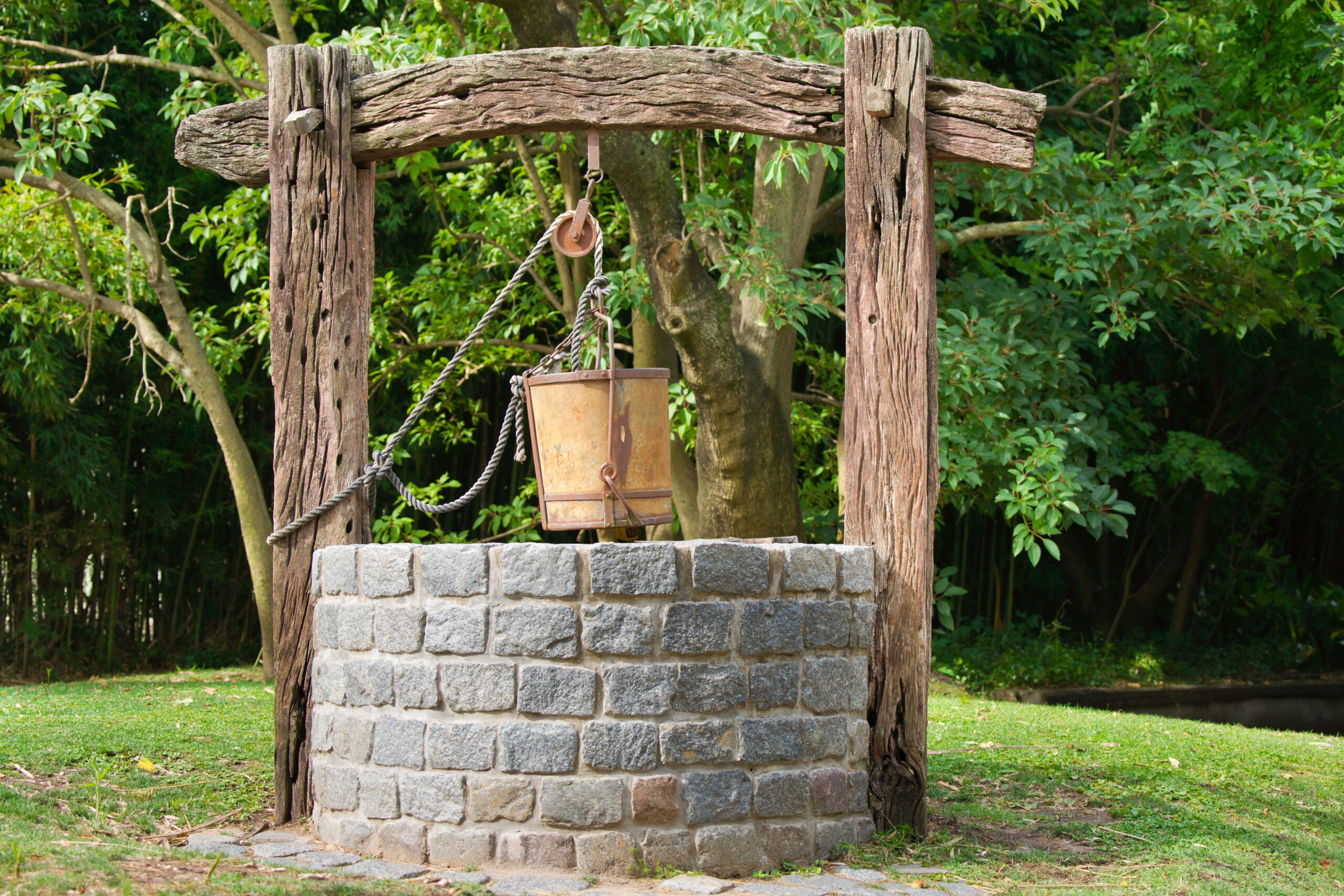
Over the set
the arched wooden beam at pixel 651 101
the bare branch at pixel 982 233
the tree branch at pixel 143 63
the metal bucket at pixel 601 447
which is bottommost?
the metal bucket at pixel 601 447

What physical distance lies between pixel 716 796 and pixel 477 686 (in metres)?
0.80

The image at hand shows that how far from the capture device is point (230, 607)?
993 cm

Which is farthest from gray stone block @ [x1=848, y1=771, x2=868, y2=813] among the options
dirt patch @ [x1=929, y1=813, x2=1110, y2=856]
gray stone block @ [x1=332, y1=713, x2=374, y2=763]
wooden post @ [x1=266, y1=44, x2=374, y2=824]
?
wooden post @ [x1=266, y1=44, x2=374, y2=824]

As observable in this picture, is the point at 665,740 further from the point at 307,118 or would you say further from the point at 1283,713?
the point at 1283,713

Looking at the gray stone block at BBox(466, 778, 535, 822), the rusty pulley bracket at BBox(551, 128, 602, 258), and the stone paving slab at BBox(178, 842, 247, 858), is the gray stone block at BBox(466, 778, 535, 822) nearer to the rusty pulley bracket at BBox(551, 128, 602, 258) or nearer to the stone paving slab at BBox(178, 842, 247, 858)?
the stone paving slab at BBox(178, 842, 247, 858)

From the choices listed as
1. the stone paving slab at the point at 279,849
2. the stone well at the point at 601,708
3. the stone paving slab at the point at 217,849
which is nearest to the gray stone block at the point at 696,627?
the stone well at the point at 601,708

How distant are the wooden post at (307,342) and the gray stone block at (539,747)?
100cm

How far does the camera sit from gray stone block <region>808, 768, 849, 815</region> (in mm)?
3803

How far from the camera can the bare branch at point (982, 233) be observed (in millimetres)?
6750

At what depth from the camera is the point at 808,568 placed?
3.81 m

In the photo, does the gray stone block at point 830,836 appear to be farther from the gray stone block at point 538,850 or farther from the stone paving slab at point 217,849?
the stone paving slab at point 217,849

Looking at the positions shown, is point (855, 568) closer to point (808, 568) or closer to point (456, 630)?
point (808, 568)

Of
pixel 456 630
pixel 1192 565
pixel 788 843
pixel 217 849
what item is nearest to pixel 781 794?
pixel 788 843

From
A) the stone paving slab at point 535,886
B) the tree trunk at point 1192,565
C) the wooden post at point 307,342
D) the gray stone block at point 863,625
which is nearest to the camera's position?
the stone paving slab at point 535,886
